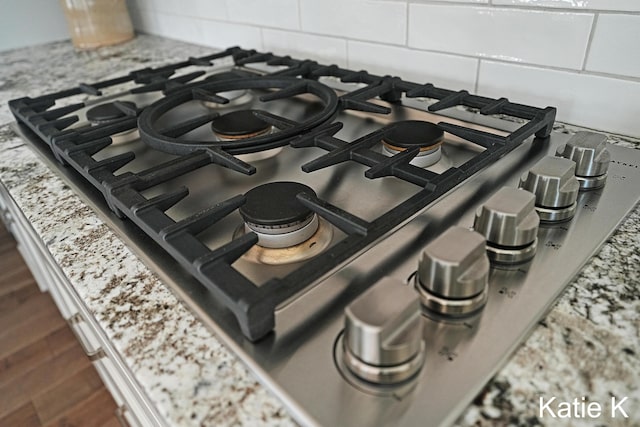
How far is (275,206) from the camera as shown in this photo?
1.56ft

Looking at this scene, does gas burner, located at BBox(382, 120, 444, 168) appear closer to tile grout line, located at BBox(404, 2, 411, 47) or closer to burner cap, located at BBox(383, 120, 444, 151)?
burner cap, located at BBox(383, 120, 444, 151)

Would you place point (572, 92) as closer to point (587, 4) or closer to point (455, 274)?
point (587, 4)

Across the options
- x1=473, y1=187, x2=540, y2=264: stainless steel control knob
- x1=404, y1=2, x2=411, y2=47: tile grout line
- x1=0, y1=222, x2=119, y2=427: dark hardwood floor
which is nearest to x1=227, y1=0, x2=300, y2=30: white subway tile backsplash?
x1=404, y1=2, x2=411, y2=47: tile grout line

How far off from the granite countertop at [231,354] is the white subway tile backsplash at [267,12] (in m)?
0.66

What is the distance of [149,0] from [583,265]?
154 centimetres

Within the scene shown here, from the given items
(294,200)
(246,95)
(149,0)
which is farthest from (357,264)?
(149,0)

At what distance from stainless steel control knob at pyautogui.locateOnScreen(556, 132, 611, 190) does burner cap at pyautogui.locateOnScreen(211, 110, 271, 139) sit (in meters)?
0.40

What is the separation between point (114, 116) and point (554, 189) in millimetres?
678

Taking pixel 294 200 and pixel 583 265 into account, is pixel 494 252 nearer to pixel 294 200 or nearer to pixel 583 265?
pixel 583 265

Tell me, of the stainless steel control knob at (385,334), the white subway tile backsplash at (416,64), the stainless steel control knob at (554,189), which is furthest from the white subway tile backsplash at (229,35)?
the stainless steel control knob at (385,334)

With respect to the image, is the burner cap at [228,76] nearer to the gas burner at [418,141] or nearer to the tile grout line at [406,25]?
the tile grout line at [406,25]

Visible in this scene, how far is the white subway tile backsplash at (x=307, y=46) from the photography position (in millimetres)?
970

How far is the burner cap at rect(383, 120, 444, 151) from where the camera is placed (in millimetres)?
603

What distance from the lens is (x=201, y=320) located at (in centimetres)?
39
